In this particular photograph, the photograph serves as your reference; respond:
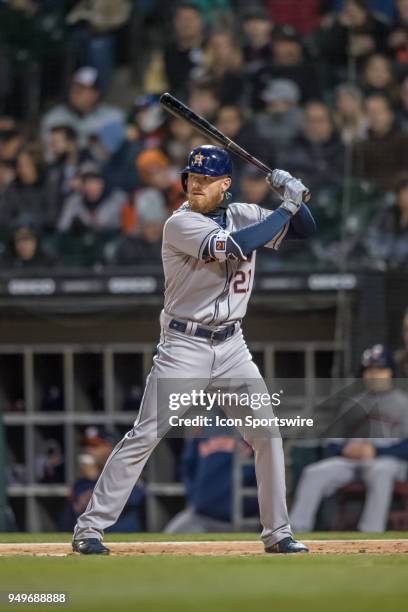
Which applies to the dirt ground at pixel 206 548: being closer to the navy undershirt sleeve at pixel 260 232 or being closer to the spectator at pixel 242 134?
the navy undershirt sleeve at pixel 260 232

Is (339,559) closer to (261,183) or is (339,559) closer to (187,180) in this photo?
(187,180)

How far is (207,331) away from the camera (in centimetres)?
553

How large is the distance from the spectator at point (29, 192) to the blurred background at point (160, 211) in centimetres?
1

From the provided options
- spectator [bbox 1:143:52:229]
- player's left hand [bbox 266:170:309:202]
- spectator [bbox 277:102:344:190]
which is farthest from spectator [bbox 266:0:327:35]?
player's left hand [bbox 266:170:309:202]

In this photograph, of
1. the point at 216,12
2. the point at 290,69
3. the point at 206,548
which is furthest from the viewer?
the point at 216,12

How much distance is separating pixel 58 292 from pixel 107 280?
37 cm

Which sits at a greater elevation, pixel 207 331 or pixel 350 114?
pixel 350 114

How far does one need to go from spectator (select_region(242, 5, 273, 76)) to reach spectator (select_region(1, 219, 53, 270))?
2075mm

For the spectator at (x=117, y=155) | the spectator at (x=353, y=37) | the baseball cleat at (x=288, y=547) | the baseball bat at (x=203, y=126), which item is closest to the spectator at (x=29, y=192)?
the spectator at (x=117, y=155)

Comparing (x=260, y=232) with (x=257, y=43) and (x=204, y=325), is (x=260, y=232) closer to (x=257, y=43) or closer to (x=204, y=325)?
(x=204, y=325)

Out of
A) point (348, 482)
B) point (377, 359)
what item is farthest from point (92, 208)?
point (348, 482)

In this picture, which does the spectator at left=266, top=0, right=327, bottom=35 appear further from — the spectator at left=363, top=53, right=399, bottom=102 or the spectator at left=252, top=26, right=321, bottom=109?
the spectator at left=363, top=53, right=399, bottom=102

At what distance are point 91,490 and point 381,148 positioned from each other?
3195mm

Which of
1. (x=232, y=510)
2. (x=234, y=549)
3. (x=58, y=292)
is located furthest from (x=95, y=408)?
(x=234, y=549)
